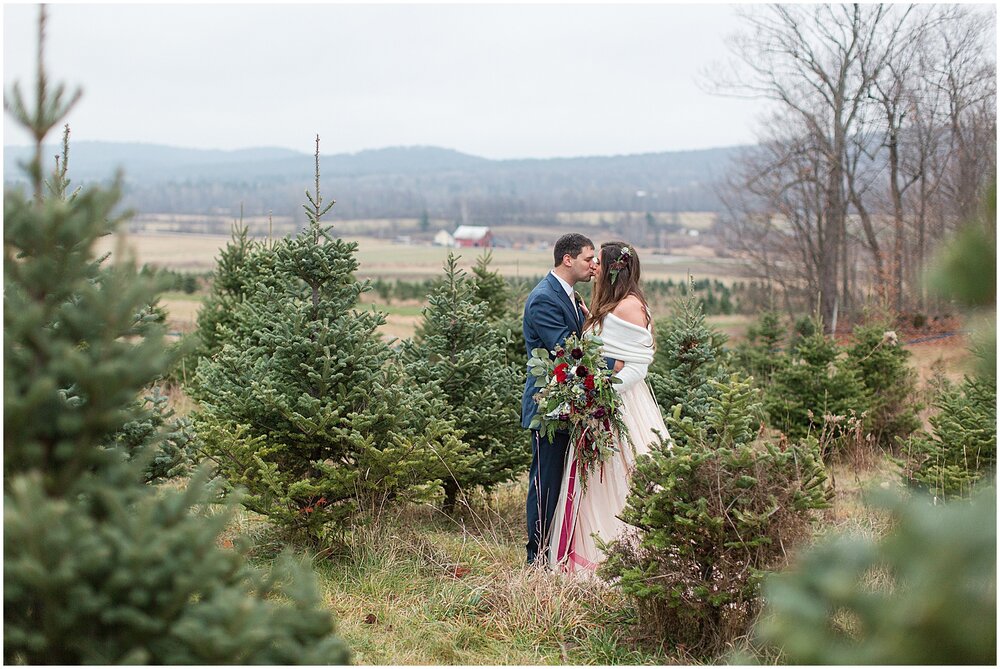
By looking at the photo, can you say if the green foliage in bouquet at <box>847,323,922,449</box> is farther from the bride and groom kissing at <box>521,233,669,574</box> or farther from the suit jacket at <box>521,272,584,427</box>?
the suit jacket at <box>521,272,584,427</box>

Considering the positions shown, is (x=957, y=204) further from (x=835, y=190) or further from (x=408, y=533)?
(x=408, y=533)

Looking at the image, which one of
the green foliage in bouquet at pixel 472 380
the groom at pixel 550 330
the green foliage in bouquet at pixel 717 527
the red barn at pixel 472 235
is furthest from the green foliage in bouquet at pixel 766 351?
the red barn at pixel 472 235

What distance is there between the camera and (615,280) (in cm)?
559

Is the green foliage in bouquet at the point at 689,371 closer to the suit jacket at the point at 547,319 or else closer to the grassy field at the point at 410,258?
the suit jacket at the point at 547,319

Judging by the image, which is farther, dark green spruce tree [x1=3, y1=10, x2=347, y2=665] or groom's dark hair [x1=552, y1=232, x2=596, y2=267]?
groom's dark hair [x1=552, y1=232, x2=596, y2=267]

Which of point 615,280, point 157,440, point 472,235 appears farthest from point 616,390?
point 472,235

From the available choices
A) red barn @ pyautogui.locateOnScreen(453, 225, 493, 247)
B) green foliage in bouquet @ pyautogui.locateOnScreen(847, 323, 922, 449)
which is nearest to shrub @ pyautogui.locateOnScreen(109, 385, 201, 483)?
green foliage in bouquet @ pyautogui.locateOnScreen(847, 323, 922, 449)

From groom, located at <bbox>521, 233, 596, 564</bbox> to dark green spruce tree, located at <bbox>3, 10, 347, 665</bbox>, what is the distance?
129 inches

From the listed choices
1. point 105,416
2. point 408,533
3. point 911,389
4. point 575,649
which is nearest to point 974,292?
point 105,416

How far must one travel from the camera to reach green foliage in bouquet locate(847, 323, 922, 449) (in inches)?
371

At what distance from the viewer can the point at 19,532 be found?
2014 millimetres

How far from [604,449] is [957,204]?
1851cm

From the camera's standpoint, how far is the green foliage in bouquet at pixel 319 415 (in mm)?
5250

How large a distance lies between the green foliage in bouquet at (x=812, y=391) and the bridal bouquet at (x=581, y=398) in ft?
13.6
